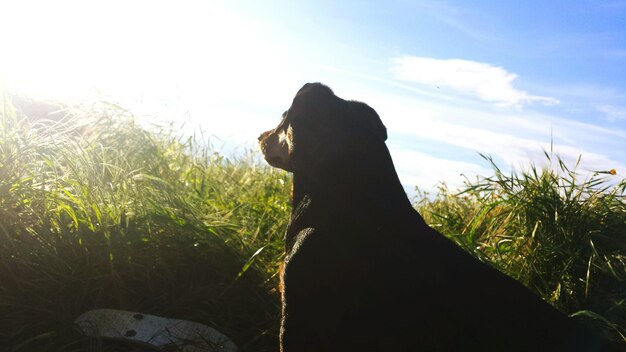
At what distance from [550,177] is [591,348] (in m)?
1.82

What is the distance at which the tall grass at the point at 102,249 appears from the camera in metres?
3.63

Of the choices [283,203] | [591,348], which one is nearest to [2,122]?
[283,203]

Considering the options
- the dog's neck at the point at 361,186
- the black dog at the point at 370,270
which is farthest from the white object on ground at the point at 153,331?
the dog's neck at the point at 361,186

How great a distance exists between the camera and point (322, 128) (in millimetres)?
3170

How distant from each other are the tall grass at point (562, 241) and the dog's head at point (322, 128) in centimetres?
137

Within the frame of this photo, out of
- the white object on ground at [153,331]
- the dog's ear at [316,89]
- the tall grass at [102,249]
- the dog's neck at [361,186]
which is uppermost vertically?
the dog's ear at [316,89]

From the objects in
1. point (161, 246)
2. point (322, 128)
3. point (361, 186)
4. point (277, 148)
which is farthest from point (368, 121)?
point (161, 246)

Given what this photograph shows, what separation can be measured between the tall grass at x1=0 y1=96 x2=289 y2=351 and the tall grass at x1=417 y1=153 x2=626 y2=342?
4.97 ft

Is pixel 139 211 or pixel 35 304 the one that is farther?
pixel 139 211

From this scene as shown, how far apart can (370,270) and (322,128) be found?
0.80m

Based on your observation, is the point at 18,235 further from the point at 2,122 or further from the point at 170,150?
the point at 170,150

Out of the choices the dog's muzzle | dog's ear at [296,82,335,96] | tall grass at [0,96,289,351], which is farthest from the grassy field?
dog's ear at [296,82,335,96]

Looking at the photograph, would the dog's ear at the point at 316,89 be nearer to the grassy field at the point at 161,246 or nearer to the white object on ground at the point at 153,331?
the grassy field at the point at 161,246

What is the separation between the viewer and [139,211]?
13.0ft
